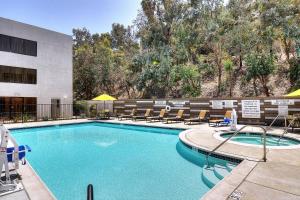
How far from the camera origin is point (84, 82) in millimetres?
27484

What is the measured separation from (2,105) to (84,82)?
33.2 ft

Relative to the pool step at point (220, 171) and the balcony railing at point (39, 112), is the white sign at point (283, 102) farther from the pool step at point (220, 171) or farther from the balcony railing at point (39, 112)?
the balcony railing at point (39, 112)

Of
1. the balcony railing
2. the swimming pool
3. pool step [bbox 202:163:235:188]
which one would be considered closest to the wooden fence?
the swimming pool

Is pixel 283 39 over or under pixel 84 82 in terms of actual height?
over

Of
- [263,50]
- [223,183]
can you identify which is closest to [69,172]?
[223,183]

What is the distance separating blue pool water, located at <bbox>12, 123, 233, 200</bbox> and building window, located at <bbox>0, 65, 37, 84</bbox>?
892 centimetres

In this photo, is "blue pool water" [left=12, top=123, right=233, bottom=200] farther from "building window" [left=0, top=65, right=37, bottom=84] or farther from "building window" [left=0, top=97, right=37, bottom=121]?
"building window" [left=0, top=97, right=37, bottom=121]

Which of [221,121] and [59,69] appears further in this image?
[59,69]

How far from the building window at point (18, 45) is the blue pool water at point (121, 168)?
32.4 feet

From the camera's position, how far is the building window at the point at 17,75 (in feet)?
55.8

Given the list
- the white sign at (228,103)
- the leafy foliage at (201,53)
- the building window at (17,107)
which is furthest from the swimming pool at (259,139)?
the building window at (17,107)

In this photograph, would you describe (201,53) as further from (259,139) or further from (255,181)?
(255,181)

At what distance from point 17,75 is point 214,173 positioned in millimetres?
17431

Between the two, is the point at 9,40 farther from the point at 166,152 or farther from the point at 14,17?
the point at 166,152
